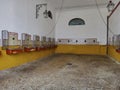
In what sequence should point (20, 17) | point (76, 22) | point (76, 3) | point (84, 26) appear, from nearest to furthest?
point (20, 17) → point (76, 3) → point (84, 26) → point (76, 22)

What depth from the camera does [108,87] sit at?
8.49 feet

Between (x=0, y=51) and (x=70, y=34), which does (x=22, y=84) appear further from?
(x=70, y=34)

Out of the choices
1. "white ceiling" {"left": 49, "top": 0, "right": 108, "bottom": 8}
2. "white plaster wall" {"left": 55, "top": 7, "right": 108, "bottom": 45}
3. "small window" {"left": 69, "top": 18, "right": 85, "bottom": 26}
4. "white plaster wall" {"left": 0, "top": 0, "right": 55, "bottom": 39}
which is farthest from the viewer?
"small window" {"left": 69, "top": 18, "right": 85, "bottom": 26}

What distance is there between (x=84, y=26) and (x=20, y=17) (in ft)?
17.2

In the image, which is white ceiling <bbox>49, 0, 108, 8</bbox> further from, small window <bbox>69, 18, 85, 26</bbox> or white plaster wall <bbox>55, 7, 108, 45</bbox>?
small window <bbox>69, 18, 85, 26</bbox>

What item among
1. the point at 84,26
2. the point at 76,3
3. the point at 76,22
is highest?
the point at 76,3

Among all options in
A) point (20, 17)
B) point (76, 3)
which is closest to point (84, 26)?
point (76, 3)

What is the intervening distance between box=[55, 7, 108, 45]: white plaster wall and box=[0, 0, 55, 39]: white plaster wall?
9.05ft

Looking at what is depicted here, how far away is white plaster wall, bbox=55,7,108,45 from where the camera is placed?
343 inches

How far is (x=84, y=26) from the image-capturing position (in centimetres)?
906

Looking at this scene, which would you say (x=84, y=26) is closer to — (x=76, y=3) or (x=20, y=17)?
(x=76, y=3)

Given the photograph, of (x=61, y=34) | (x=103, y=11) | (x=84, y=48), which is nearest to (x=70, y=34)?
(x=61, y=34)

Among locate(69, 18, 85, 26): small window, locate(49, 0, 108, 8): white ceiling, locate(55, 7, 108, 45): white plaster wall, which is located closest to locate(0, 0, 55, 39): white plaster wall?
locate(49, 0, 108, 8): white ceiling

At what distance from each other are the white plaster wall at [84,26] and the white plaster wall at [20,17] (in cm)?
276
